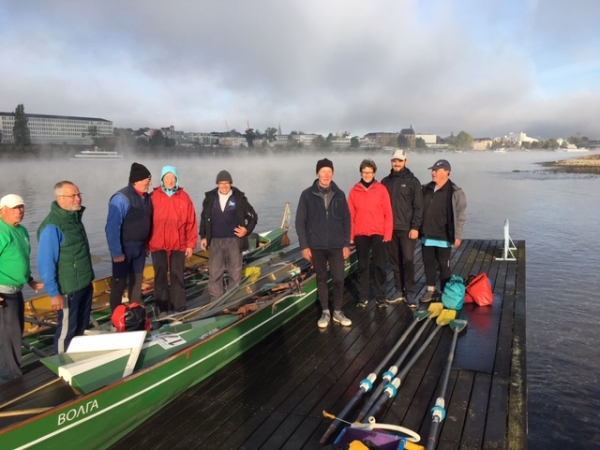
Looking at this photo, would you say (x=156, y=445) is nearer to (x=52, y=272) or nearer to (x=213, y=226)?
(x=52, y=272)

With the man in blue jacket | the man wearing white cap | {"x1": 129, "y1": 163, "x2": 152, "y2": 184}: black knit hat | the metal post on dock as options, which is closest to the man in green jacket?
the man wearing white cap

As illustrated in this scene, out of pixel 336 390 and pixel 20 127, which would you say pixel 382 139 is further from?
pixel 336 390

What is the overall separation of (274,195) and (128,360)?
28.9m

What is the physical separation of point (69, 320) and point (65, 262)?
1.99ft

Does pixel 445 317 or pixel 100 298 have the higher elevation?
pixel 445 317

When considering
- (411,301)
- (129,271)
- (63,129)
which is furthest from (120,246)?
(63,129)

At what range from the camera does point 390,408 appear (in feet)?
11.9

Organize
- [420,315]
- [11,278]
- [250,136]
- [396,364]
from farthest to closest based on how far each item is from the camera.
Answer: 1. [250,136]
2. [420,315]
3. [396,364]
4. [11,278]

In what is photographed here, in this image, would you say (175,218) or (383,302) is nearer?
(175,218)

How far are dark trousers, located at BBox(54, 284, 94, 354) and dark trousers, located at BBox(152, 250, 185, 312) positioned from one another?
1129 millimetres

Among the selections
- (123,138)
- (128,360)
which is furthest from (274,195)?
(123,138)

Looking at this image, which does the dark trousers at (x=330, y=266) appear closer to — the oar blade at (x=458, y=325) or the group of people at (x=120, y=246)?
the group of people at (x=120, y=246)

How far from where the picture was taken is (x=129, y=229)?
16.6 feet

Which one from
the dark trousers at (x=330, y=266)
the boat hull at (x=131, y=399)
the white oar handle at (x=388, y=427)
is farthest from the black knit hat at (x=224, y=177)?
the white oar handle at (x=388, y=427)
